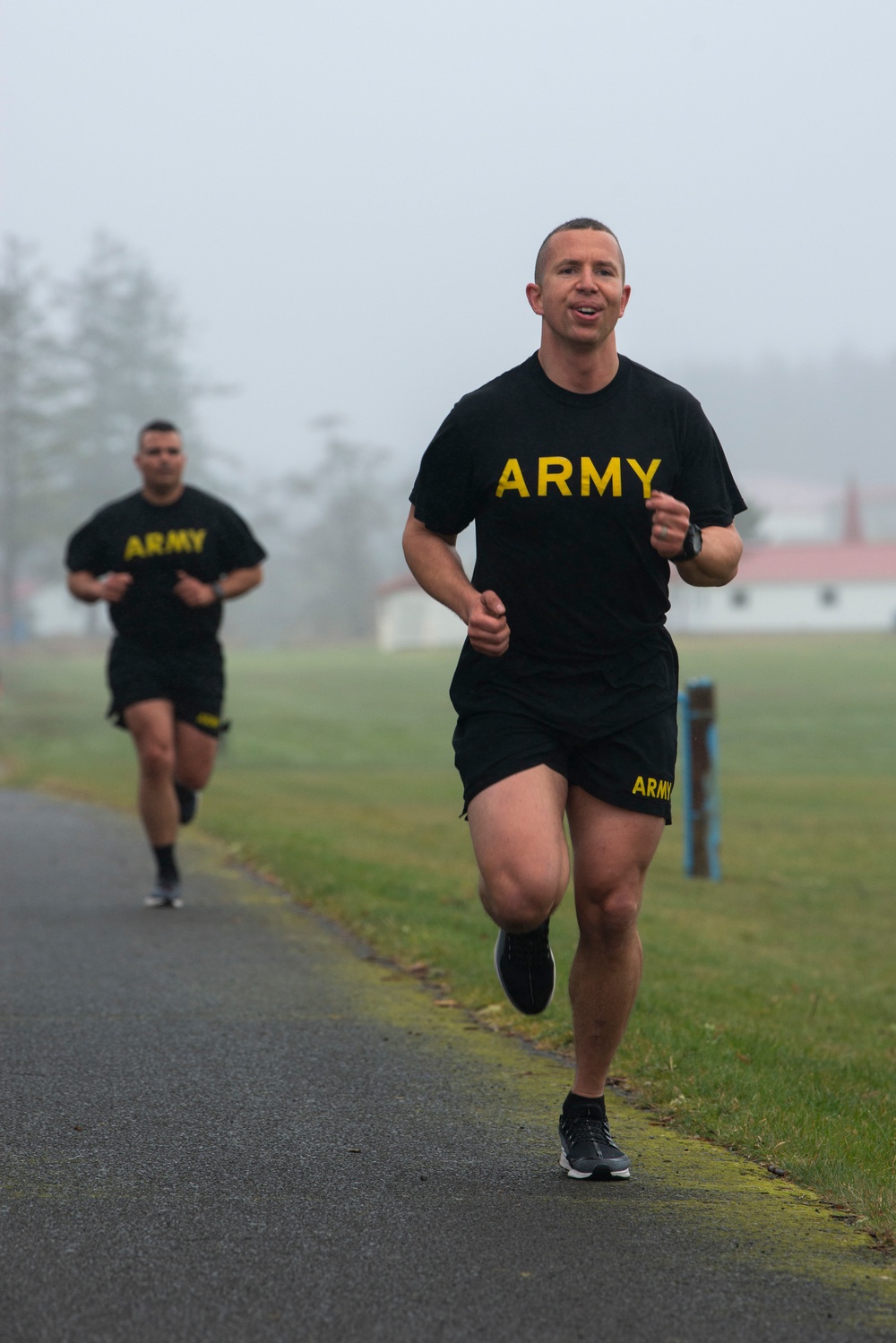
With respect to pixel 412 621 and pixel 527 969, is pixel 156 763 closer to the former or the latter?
pixel 527 969

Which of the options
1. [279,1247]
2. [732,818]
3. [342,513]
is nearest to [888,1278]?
[279,1247]

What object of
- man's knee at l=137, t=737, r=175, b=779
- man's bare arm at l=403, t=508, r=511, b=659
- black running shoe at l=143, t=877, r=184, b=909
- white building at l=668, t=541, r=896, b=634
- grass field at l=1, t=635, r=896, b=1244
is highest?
white building at l=668, t=541, r=896, b=634

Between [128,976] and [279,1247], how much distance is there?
11.7 ft

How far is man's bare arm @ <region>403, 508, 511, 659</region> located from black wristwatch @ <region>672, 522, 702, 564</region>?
1.48 ft

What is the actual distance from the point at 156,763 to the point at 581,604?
16.4 ft

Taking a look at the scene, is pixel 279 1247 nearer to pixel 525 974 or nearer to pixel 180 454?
pixel 525 974

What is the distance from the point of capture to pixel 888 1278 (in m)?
3.58

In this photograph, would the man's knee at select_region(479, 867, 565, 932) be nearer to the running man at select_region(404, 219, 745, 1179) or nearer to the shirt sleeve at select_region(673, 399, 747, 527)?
the running man at select_region(404, 219, 745, 1179)

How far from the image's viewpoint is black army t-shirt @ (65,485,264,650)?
9.05 meters

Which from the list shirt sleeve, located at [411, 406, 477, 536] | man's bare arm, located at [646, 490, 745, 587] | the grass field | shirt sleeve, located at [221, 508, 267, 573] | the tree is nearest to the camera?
man's bare arm, located at [646, 490, 745, 587]

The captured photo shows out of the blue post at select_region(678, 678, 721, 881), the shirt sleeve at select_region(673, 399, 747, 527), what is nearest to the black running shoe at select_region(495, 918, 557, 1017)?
the shirt sleeve at select_region(673, 399, 747, 527)

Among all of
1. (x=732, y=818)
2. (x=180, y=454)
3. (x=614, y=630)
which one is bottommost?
(x=732, y=818)

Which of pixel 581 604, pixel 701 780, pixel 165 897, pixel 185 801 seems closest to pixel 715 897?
pixel 701 780

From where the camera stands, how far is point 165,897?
9.33 meters
